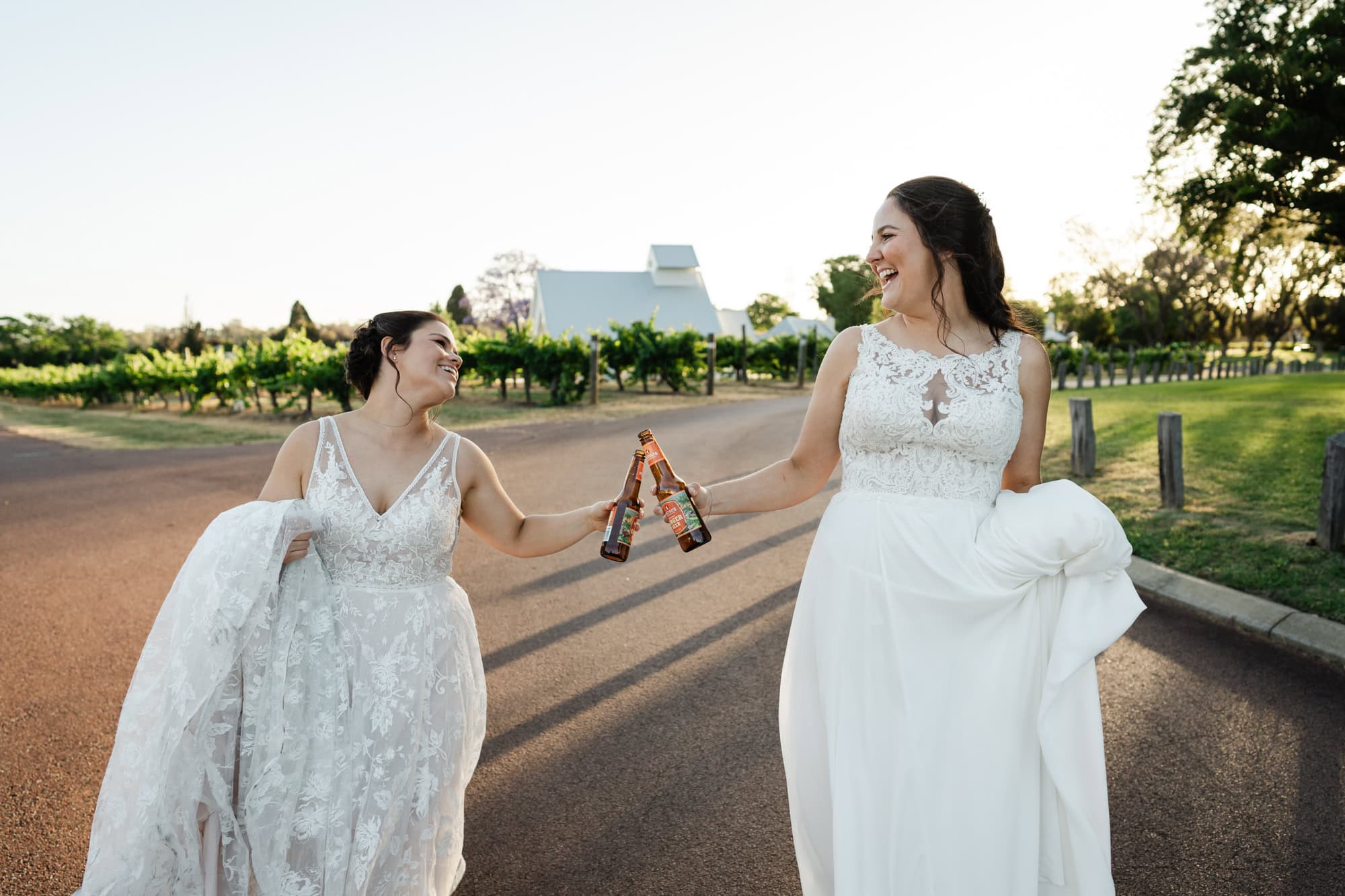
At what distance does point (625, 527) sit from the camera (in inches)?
127

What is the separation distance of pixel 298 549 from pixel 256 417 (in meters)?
22.2

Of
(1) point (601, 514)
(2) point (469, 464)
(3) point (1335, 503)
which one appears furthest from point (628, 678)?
(3) point (1335, 503)

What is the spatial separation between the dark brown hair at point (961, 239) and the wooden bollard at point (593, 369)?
19663 mm

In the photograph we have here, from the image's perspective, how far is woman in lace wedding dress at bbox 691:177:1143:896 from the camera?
2334mm

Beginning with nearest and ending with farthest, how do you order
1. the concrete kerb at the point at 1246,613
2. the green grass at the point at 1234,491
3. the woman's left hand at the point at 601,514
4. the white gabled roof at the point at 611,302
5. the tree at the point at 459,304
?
the woman's left hand at the point at 601,514 → the concrete kerb at the point at 1246,613 → the green grass at the point at 1234,491 → the white gabled roof at the point at 611,302 → the tree at the point at 459,304

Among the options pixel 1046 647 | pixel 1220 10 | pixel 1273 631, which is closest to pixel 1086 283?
pixel 1220 10

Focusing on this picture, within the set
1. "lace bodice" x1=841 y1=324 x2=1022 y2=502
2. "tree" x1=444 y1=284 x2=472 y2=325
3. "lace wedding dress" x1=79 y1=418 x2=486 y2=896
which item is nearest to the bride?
"lace wedding dress" x1=79 y1=418 x2=486 y2=896

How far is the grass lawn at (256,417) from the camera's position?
17.5m

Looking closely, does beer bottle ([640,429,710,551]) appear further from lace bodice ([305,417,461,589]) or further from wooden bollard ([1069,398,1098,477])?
wooden bollard ([1069,398,1098,477])

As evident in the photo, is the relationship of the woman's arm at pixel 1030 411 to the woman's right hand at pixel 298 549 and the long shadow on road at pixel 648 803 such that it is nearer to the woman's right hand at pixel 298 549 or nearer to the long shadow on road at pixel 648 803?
the long shadow on road at pixel 648 803

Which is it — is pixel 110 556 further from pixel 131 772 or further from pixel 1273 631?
pixel 1273 631

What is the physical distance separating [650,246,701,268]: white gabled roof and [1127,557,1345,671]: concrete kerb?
4273cm

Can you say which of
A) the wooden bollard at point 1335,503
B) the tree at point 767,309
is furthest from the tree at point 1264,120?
the tree at point 767,309

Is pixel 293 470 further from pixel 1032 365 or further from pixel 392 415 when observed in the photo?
pixel 1032 365
